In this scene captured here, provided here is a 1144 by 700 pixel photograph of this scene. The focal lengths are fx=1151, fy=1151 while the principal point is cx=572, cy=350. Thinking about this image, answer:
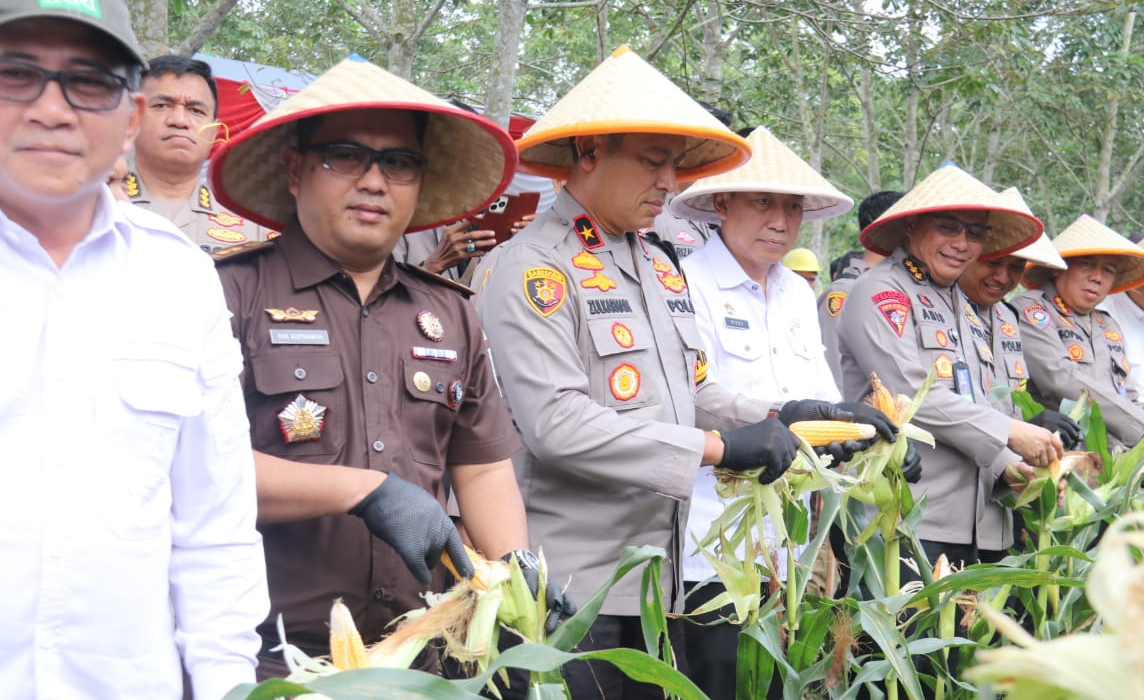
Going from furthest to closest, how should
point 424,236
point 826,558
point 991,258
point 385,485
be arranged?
point 991,258
point 424,236
point 826,558
point 385,485

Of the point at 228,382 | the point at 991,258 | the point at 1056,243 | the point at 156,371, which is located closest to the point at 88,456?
the point at 156,371

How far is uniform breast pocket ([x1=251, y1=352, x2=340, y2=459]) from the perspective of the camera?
2145 millimetres

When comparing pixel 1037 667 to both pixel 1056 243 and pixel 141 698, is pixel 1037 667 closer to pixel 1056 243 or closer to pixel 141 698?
pixel 141 698

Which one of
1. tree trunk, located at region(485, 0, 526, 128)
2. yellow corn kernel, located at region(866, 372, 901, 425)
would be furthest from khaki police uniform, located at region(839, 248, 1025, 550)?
tree trunk, located at region(485, 0, 526, 128)

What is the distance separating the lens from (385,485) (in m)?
2.00

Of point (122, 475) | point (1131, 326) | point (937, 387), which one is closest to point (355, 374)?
point (122, 475)

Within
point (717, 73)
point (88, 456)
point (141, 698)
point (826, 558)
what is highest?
point (717, 73)

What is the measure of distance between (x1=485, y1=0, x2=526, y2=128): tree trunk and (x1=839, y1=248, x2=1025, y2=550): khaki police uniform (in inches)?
72.9

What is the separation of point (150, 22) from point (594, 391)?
253 cm

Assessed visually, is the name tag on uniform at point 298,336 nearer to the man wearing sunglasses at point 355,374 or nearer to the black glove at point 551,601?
the man wearing sunglasses at point 355,374

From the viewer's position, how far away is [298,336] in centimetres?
220

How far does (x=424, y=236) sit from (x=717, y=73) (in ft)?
16.2

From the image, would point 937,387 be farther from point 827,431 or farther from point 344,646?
point 344,646

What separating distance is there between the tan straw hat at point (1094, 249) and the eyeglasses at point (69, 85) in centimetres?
488
